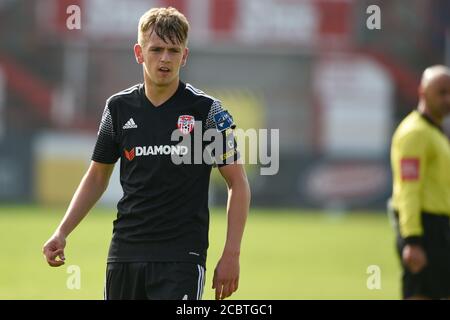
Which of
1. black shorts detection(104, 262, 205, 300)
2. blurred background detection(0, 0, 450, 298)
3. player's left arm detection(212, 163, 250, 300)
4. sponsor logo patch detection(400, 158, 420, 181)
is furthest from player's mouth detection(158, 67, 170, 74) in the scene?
blurred background detection(0, 0, 450, 298)

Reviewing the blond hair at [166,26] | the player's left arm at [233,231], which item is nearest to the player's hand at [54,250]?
the player's left arm at [233,231]

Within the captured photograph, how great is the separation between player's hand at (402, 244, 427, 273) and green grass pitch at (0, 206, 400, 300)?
3.41m

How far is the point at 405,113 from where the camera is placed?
32781 mm

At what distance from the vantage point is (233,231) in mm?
5250

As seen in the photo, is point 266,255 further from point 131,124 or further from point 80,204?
point 131,124

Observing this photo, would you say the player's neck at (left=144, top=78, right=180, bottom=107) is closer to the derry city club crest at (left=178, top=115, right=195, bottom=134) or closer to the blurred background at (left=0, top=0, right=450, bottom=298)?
the derry city club crest at (left=178, top=115, right=195, bottom=134)

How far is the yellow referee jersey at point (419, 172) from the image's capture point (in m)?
7.20

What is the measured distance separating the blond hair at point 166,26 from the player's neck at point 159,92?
0.23m

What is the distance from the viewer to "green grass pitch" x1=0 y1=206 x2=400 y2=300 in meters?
11.7

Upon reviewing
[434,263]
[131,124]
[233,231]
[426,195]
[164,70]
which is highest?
[164,70]

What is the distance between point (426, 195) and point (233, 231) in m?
2.51

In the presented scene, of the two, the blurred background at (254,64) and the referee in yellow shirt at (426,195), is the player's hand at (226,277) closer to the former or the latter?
the referee in yellow shirt at (426,195)

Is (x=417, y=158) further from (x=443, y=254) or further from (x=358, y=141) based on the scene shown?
(x=358, y=141)

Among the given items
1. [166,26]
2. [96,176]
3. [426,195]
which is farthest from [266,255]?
[166,26]
